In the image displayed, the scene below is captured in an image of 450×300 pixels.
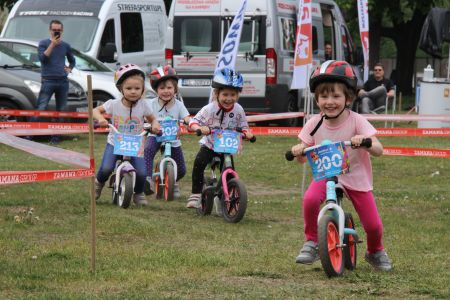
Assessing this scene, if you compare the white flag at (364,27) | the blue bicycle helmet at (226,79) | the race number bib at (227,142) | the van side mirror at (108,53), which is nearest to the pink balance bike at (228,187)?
the race number bib at (227,142)

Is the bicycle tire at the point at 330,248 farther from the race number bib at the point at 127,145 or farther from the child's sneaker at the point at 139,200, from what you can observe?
the child's sneaker at the point at 139,200

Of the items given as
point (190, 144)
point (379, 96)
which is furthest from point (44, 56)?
point (379, 96)

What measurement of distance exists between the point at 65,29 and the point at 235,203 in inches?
515

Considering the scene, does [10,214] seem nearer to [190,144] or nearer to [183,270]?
[183,270]

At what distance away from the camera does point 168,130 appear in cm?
1254

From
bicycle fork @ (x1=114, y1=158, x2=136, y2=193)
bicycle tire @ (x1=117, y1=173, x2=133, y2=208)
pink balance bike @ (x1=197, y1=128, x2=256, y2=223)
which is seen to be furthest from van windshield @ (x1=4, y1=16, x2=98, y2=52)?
pink balance bike @ (x1=197, y1=128, x2=256, y2=223)

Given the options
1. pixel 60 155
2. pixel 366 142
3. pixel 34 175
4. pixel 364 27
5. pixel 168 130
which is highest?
pixel 364 27

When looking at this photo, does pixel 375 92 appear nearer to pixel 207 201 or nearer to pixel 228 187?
pixel 207 201

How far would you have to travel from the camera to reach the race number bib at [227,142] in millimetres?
11086

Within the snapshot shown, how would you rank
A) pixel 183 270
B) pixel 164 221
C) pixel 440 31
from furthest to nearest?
pixel 440 31
pixel 164 221
pixel 183 270

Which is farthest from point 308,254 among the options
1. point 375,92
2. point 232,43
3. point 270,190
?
point 375,92

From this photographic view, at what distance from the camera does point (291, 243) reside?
380 inches

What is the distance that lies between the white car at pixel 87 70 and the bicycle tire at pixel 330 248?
45.6 ft

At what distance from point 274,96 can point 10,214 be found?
41.2ft
